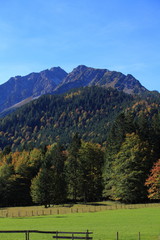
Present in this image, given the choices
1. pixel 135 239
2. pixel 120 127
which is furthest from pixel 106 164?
pixel 135 239

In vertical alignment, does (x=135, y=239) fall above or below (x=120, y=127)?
below

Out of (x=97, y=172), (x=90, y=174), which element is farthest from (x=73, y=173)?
(x=97, y=172)

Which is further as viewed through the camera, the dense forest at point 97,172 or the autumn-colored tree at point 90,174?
the autumn-colored tree at point 90,174

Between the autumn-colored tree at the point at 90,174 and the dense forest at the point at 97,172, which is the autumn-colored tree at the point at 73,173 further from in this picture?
the autumn-colored tree at the point at 90,174

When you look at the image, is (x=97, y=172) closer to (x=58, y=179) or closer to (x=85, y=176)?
(x=85, y=176)

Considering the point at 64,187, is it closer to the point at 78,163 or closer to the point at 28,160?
the point at 78,163

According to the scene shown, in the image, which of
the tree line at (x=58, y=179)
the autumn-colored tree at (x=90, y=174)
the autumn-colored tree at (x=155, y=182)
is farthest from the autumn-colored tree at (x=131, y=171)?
the tree line at (x=58, y=179)

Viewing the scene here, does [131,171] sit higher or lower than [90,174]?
lower

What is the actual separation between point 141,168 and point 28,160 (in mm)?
56986

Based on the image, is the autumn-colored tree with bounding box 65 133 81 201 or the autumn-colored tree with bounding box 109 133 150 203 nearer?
the autumn-colored tree with bounding box 109 133 150 203

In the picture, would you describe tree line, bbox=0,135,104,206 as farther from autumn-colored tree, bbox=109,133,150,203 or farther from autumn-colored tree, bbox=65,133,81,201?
autumn-colored tree, bbox=109,133,150,203

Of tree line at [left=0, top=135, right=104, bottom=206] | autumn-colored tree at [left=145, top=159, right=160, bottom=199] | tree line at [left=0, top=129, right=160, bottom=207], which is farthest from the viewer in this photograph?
tree line at [left=0, top=135, right=104, bottom=206]

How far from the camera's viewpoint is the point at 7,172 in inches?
4557

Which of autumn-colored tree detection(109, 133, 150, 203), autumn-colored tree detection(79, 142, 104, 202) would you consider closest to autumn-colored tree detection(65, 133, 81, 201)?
autumn-colored tree detection(79, 142, 104, 202)
